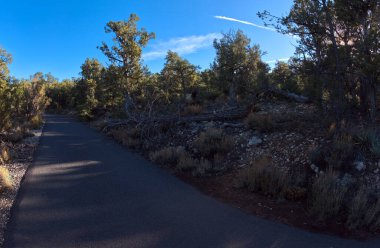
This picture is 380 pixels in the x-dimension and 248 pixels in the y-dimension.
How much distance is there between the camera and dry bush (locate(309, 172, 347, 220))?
5262mm

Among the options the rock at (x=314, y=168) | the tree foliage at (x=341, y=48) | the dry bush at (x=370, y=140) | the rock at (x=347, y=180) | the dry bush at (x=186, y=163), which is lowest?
the dry bush at (x=186, y=163)

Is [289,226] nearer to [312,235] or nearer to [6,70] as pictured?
[312,235]

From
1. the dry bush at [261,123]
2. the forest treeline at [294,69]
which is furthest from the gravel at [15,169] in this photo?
the dry bush at [261,123]

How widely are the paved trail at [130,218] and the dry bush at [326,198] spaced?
0.70 m

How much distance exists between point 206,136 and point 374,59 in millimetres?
5234

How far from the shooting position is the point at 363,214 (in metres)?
5.05

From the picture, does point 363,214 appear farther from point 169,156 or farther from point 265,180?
point 169,156

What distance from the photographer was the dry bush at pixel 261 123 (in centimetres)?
971

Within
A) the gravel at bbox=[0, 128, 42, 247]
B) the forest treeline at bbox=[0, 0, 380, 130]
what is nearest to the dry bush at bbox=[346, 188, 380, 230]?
the forest treeline at bbox=[0, 0, 380, 130]

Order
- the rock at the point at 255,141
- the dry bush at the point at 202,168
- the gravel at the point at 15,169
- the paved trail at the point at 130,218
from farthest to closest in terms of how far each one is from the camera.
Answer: the rock at the point at 255,141
the dry bush at the point at 202,168
the gravel at the point at 15,169
the paved trail at the point at 130,218

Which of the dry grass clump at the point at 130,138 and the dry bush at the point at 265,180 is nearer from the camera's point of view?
the dry bush at the point at 265,180

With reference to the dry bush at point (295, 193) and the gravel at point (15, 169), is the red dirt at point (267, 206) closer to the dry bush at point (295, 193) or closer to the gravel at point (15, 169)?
the dry bush at point (295, 193)

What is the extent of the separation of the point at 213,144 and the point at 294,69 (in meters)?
3.85

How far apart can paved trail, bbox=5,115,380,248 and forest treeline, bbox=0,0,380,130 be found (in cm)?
462
